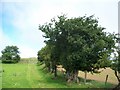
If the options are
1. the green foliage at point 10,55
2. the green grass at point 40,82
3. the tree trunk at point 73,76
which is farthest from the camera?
the green foliage at point 10,55

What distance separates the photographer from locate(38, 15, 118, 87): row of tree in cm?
3165

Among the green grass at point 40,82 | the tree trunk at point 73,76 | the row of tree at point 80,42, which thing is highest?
the row of tree at point 80,42

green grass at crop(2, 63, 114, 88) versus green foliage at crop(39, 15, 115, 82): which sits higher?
green foliage at crop(39, 15, 115, 82)

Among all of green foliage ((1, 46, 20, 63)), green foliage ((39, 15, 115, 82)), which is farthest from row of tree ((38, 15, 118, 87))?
green foliage ((1, 46, 20, 63))

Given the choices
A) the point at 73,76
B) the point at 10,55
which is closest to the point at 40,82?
the point at 73,76

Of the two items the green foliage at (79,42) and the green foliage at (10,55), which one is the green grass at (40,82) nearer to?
the green foliage at (79,42)

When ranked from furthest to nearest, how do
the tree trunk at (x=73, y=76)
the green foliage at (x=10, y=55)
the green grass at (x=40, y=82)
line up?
the green foliage at (x=10, y=55) < the tree trunk at (x=73, y=76) < the green grass at (x=40, y=82)

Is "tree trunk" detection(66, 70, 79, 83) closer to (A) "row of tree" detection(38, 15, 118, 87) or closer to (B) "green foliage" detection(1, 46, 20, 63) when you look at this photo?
(A) "row of tree" detection(38, 15, 118, 87)

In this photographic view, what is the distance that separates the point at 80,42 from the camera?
1227 inches

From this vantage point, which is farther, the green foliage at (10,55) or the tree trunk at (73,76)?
the green foliage at (10,55)

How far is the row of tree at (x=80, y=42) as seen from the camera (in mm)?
31653

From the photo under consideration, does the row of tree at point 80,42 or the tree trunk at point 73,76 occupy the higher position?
the row of tree at point 80,42

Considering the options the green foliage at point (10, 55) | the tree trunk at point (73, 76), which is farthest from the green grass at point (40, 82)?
the green foliage at point (10, 55)

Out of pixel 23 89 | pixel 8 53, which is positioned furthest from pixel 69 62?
pixel 8 53
